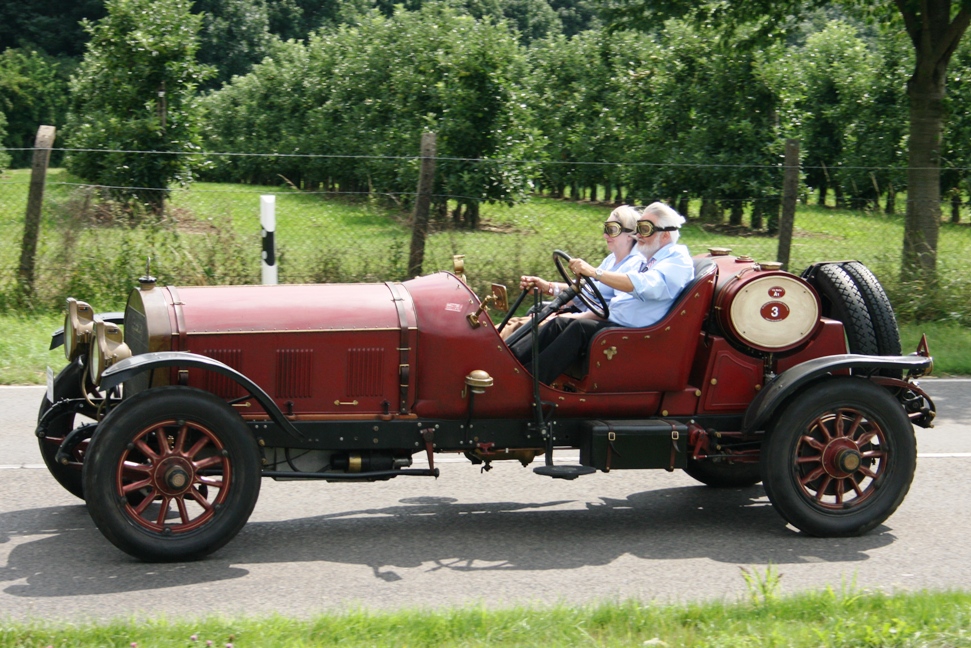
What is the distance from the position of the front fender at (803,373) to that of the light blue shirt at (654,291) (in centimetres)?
65

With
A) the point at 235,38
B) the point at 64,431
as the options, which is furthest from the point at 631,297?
the point at 235,38

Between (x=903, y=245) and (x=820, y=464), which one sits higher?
(x=903, y=245)

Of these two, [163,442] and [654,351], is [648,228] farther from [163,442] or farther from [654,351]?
[163,442]

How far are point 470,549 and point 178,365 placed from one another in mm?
1594

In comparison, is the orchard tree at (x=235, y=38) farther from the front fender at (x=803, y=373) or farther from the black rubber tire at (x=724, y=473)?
the front fender at (x=803, y=373)

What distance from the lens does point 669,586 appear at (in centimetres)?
499

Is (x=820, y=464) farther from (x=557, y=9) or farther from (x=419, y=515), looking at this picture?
(x=557, y=9)

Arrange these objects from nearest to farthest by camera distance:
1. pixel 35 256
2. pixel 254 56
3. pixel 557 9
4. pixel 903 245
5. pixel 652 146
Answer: pixel 35 256, pixel 903 245, pixel 652 146, pixel 254 56, pixel 557 9

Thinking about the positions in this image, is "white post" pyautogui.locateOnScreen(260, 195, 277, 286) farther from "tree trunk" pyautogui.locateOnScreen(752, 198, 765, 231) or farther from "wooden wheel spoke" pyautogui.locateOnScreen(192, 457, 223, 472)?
"tree trunk" pyautogui.locateOnScreen(752, 198, 765, 231)

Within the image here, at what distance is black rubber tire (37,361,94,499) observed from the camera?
227 inches

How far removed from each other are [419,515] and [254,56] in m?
56.8

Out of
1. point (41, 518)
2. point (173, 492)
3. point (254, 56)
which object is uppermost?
point (254, 56)

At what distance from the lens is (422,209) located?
36.4 feet

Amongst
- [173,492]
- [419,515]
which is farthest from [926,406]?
[173,492]
